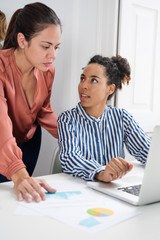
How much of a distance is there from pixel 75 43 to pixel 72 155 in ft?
3.27

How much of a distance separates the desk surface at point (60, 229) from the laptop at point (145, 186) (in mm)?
56

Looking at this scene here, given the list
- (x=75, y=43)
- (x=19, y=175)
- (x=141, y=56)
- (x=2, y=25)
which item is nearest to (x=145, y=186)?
(x=19, y=175)

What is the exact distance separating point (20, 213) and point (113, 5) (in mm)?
1670

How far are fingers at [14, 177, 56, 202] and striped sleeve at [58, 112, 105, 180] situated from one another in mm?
233

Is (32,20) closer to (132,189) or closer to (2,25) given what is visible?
(2,25)

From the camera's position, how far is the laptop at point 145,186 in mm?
795

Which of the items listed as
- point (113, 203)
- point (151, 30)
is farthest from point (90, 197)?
point (151, 30)

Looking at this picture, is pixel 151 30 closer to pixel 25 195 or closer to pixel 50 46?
pixel 50 46

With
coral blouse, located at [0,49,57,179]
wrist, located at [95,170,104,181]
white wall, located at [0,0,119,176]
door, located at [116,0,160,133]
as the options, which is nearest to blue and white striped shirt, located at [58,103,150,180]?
coral blouse, located at [0,49,57,179]

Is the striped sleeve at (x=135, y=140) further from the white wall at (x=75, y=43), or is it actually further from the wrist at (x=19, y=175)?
the wrist at (x=19, y=175)

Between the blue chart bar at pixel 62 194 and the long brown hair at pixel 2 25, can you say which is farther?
the long brown hair at pixel 2 25

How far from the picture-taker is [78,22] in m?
2.03

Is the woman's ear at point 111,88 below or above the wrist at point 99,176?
above

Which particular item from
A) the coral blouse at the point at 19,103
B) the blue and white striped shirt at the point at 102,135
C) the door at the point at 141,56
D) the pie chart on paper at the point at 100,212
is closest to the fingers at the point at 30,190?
the pie chart on paper at the point at 100,212
